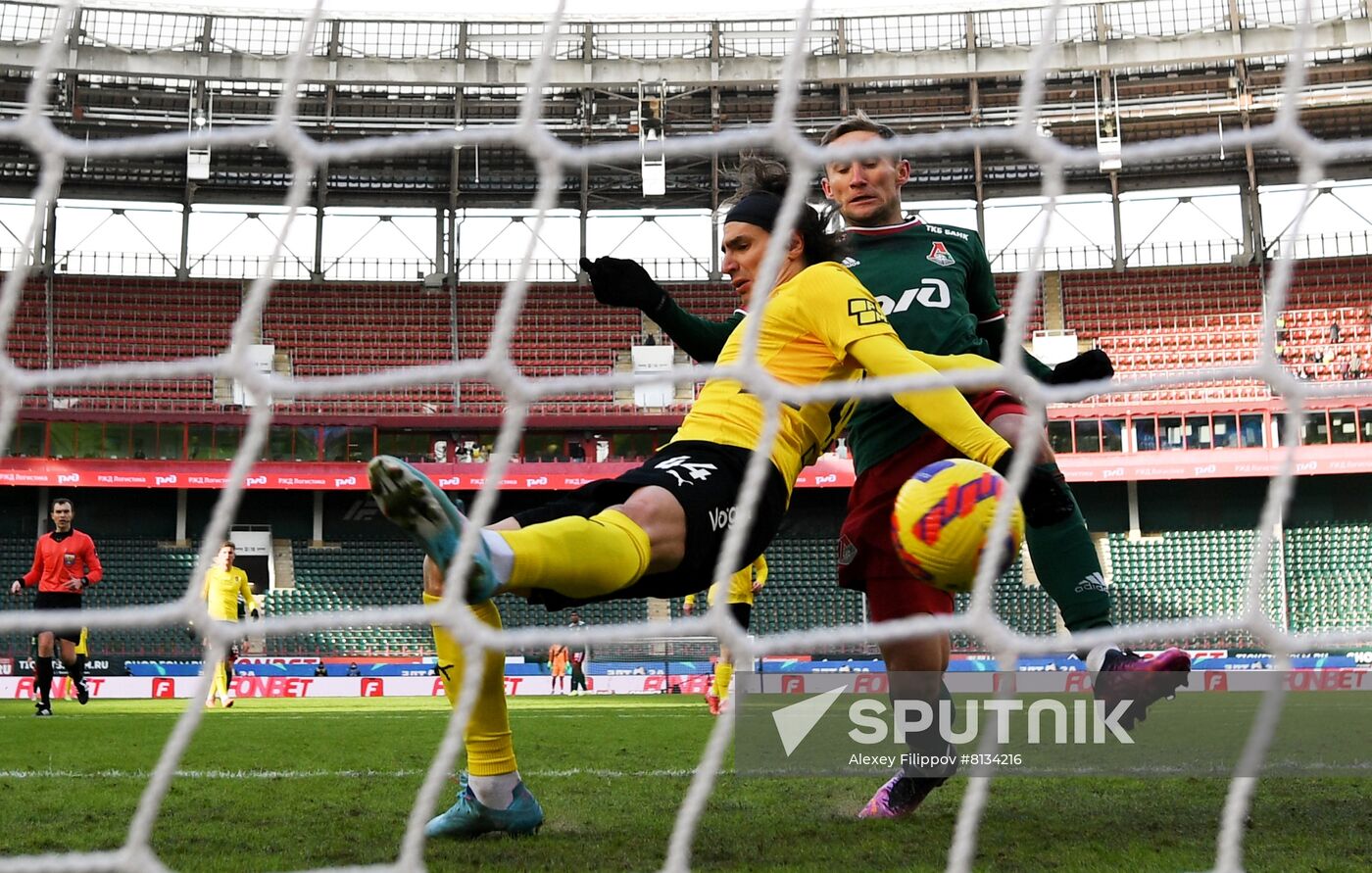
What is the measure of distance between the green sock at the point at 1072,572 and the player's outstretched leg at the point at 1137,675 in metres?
0.37

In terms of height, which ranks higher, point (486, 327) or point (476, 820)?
point (486, 327)

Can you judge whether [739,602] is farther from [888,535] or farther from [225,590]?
[225,590]

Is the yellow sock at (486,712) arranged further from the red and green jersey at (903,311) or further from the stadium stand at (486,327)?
the stadium stand at (486,327)

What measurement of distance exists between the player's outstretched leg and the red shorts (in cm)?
69

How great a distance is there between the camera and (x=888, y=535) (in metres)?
3.65

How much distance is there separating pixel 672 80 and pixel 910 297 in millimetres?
20050

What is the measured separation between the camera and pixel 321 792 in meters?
3.96

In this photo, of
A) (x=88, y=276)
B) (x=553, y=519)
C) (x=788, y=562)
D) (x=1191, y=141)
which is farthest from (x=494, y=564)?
(x=88, y=276)

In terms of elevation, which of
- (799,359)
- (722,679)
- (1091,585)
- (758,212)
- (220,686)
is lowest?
(220,686)

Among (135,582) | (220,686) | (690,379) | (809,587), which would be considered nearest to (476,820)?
(690,379)

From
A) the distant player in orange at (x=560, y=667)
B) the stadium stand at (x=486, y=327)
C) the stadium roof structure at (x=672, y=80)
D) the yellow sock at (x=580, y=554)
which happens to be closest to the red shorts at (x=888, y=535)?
the yellow sock at (x=580, y=554)

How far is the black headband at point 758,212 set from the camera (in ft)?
10.5

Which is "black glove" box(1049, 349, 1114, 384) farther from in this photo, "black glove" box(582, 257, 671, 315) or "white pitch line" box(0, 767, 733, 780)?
"white pitch line" box(0, 767, 733, 780)

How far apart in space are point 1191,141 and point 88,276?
26.5m
